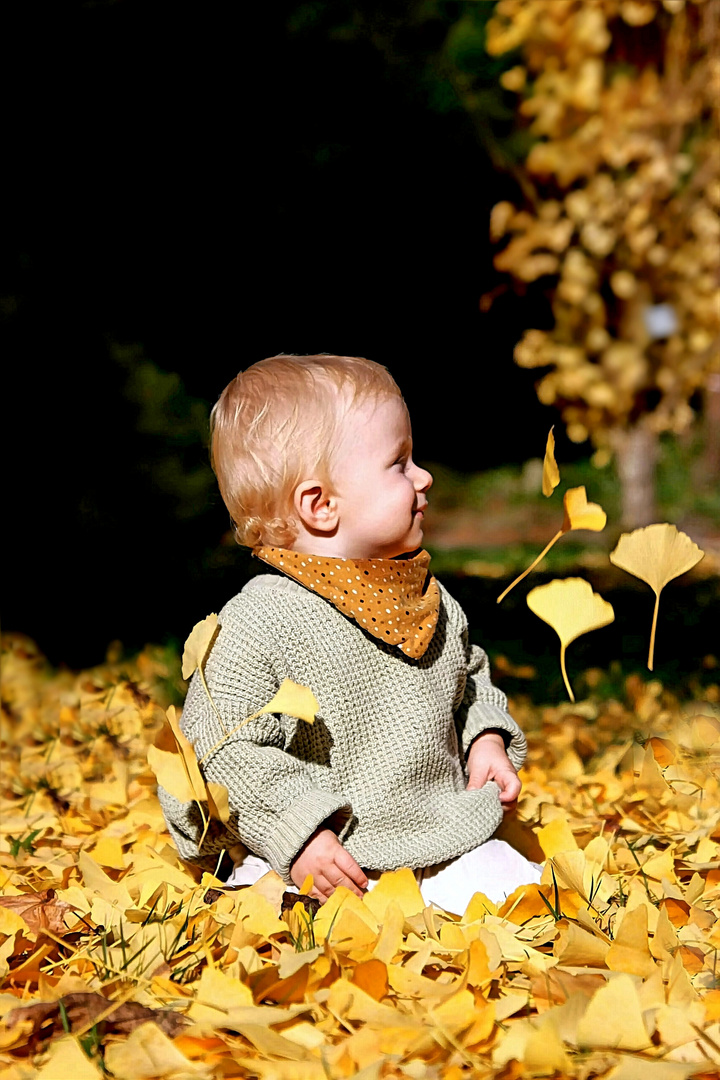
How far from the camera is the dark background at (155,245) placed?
9.90 feet

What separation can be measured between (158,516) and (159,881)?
5.99ft

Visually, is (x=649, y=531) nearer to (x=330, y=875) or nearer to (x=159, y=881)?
(x=330, y=875)

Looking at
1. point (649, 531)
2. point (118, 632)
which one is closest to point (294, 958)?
point (649, 531)

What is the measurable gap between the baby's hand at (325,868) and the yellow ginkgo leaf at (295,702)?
168 millimetres

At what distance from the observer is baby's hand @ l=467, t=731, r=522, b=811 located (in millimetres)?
1447

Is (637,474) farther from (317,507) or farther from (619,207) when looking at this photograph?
(317,507)

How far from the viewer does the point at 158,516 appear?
3086 mm

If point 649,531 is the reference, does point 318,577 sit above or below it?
below

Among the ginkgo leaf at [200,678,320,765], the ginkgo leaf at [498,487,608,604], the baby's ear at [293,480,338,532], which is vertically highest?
the ginkgo leaf at [498,487,608,604]

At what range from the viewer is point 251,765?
1.27 meters

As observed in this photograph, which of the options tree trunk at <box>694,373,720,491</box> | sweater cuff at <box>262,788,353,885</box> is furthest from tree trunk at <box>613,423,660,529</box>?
sweater cuff at <box>262,788,353,885</box>

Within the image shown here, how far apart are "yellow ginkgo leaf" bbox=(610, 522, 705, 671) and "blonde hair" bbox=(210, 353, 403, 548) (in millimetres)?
328

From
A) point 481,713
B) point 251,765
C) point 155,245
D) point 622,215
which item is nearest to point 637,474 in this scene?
point 622,215

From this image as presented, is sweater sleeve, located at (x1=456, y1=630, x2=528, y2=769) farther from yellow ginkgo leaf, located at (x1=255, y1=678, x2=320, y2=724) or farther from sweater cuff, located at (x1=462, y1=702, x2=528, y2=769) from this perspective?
yellow ginkgo leaf, located at (x1=255, y1=678, x2=320, y2=724)
